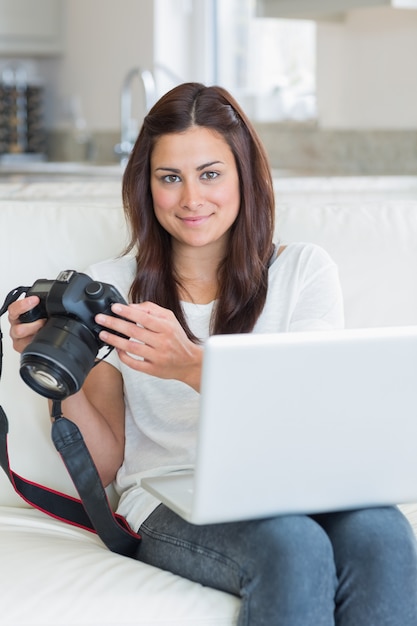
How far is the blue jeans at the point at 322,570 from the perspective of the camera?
1246mm

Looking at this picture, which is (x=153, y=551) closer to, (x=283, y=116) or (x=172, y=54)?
(x=283, y=116)

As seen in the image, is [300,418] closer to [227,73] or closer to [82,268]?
[82,268]

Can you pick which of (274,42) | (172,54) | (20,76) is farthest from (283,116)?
(20,76)

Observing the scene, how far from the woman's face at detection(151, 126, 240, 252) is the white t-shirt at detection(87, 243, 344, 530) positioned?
0.41ft

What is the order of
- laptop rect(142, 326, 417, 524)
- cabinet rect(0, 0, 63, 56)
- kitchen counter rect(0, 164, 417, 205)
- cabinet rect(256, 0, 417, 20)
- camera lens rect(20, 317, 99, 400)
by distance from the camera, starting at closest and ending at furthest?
laptop rect(142, 326, 417, 524) < camera lens rect(20, 317, 99, 400) < kitchen counter rect(0, 164, 417, 205) < cabinet rect(256, 0, 417, 20) < cabinet rect(0, 0, 63, 56)

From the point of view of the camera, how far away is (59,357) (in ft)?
4.06

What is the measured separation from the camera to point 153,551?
4.81ft

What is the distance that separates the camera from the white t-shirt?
1607 millimetres

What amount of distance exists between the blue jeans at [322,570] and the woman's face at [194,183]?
0.49 m

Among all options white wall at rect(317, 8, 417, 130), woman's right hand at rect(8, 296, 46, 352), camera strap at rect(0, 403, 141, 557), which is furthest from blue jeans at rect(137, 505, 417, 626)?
white wall at rect(317, 8, 417, 130)

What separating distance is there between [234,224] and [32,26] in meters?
3.54

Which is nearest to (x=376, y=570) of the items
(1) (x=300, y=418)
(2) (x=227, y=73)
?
(1) (x=300, y=418)

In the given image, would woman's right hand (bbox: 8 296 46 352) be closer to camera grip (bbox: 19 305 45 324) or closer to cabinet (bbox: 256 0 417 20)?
camera grip (bbox: 19 305 45 324)

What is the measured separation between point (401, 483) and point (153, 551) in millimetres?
398
